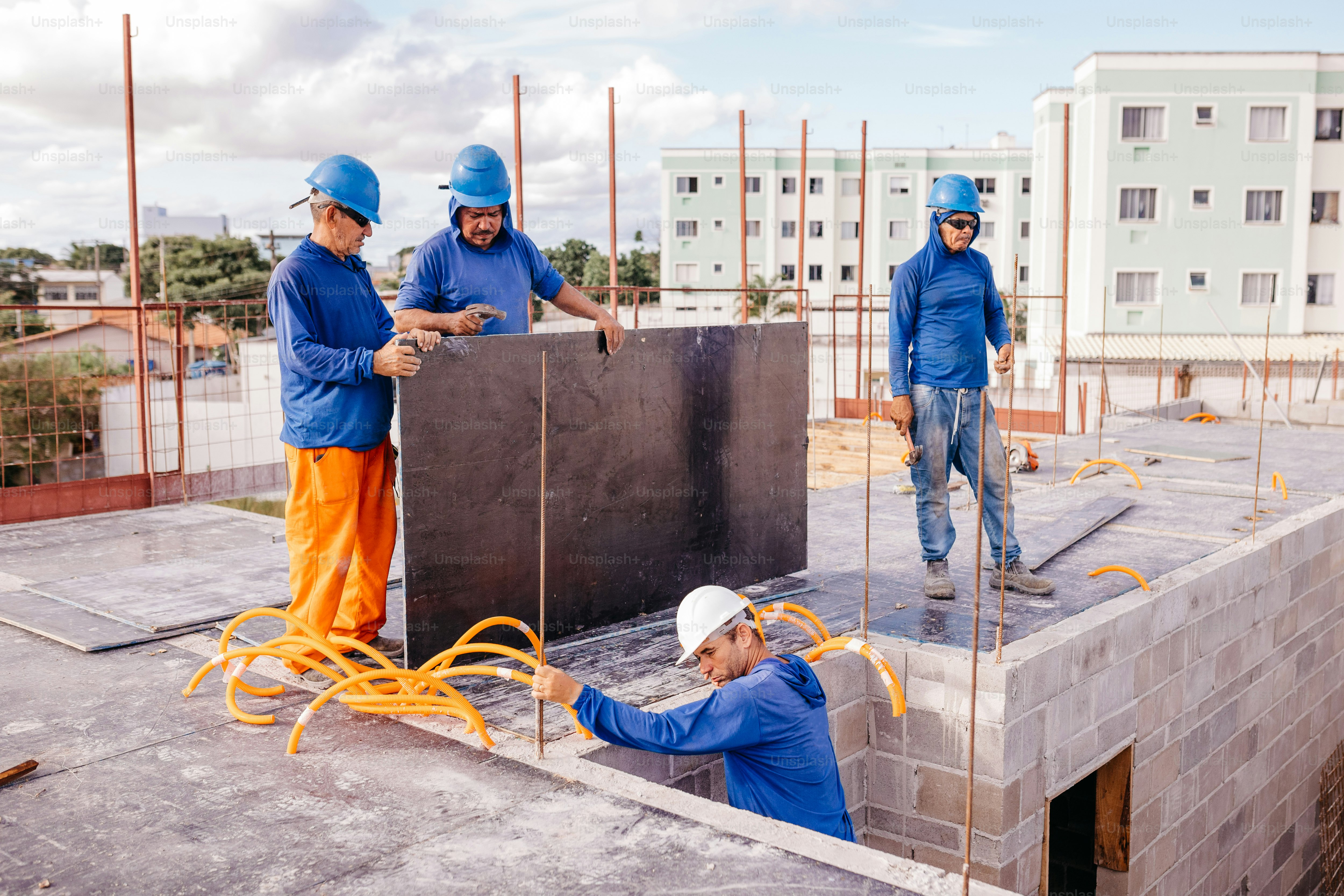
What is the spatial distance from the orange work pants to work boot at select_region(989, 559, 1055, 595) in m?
3.42

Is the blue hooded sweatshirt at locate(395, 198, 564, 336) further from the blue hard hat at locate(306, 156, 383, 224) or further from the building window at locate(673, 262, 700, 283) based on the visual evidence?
the building window at locate(673, 262, 700, 283)

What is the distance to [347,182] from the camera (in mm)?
4414

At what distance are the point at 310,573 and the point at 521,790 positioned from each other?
151 centimetres

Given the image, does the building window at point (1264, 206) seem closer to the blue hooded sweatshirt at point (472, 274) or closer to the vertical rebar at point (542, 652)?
the blue hooded sweatshirt at point (472, 274)

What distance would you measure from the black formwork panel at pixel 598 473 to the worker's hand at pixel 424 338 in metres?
0.08

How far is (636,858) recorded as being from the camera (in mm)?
3158

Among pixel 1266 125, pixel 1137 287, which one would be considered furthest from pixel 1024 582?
pixel 1266 125

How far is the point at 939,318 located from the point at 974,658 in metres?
2.90

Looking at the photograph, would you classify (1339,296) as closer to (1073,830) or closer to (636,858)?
(1073,830)

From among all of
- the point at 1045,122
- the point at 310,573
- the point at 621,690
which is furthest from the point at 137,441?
the point at 1045,122

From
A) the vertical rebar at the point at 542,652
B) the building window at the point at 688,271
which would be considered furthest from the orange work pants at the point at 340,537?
the building window at the point at 688,271

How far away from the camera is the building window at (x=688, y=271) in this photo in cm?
4706

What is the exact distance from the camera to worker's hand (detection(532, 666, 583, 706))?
11.0 ft

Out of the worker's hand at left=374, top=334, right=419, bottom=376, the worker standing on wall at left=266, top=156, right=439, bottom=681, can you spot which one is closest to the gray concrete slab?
the worker standing on wall at left=266, top=156, right=439, bottom=681
